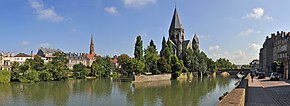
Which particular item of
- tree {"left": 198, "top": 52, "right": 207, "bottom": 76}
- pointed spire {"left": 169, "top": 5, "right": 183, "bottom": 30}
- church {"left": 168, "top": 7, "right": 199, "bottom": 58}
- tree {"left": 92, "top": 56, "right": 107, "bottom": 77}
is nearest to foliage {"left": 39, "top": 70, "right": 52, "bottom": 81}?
tree {"left": 92, "top": 56, "right": 107, "bottom": 77}

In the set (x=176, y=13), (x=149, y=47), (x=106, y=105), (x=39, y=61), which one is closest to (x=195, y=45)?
(x=176, y=13)

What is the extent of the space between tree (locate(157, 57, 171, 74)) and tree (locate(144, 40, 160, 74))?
1.01m

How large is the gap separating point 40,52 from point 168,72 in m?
76.0

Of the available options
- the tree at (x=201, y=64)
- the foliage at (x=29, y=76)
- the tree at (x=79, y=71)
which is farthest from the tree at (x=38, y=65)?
the tree at (x=201, y=64)

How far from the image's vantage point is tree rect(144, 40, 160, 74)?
7419 cm

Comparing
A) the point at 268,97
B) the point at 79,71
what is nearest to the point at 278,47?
the point at 79,71

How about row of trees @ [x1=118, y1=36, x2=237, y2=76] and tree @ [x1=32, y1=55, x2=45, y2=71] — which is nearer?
tree @ [x1=32, y1=55, x2=45, y2=71]

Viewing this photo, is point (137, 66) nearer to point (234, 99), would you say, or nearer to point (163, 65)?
point (163, 65)

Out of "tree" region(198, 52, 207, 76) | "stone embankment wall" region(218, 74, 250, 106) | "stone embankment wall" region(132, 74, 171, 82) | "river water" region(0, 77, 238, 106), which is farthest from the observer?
"tree" region(198, 52, 207, 76)

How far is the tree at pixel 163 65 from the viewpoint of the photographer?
242ft

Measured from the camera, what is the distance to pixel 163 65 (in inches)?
2901

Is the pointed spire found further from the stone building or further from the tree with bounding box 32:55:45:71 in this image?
the tree with bounding box 32:55:45:71

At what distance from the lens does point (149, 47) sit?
82.5m

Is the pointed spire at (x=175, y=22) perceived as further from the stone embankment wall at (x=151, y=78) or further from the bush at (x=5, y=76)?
the bush at (x=5, y=76)
